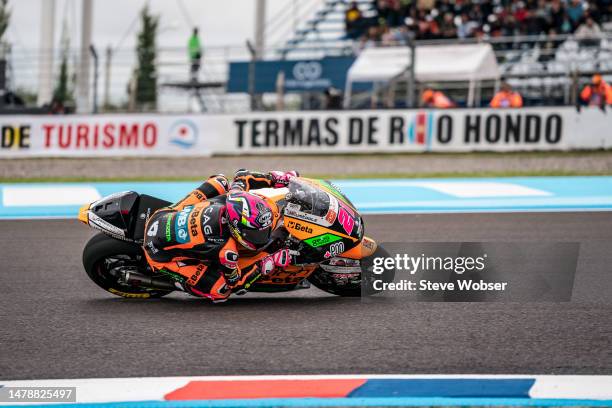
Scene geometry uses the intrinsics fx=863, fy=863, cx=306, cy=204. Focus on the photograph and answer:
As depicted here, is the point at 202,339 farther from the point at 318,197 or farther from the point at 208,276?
the point at 318,197

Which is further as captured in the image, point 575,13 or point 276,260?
point 575,13

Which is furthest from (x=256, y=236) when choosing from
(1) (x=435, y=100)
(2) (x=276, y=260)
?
(1) (x=435, y=100)

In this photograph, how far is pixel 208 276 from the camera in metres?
6.09

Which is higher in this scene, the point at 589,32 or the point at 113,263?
the point at 589,32

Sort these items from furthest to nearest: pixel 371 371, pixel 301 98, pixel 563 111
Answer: pixel 301 98 < pixel 563 111 < pixel 371 371

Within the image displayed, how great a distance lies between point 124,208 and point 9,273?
71.2 inches

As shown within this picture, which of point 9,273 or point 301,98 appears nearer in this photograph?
point 9,273

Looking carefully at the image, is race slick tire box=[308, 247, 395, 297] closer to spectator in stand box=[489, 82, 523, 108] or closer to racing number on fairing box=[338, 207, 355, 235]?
racing number on fairing box=[338, 207, 355, 235]

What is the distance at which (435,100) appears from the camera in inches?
699

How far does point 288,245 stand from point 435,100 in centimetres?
1233

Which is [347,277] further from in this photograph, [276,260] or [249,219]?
[249,219]

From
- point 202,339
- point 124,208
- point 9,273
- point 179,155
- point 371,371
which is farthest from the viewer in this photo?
point 179,155

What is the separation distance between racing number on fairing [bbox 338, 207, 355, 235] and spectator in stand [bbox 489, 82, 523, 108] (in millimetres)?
11618

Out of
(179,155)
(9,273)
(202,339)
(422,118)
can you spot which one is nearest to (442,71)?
(422,118)
